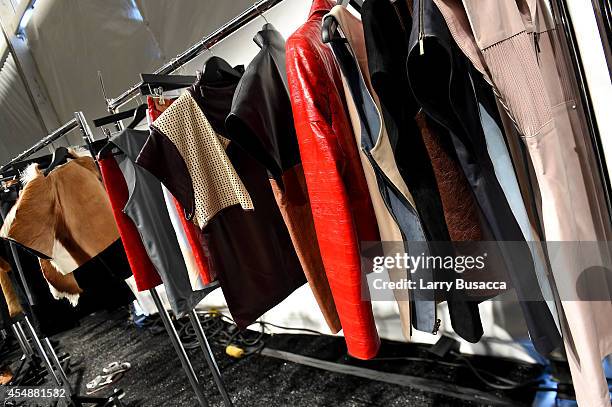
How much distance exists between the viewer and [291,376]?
6.94 ft

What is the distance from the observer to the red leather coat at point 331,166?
0.83 meters

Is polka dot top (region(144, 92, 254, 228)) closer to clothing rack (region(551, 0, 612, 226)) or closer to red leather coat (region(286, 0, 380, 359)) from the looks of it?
red leather coat (region(286, 0, 380, 359))

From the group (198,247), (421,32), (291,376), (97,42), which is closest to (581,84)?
(421,32)

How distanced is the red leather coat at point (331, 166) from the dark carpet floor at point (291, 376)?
0.99 m

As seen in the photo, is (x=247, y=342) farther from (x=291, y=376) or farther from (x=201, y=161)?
(x=201, y=161)

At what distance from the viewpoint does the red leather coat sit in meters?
0.83

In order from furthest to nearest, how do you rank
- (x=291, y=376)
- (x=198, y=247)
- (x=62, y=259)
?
(x=291, y=376)
(x=62, y=259)
(x=198, y=247)

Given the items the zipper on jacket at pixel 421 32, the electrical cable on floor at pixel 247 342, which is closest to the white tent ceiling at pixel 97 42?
the zipper on jacket at pixel 421 32

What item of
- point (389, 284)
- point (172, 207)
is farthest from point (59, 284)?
point (389, 284)

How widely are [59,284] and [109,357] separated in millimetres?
1741

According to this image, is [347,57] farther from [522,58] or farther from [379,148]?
[522,58]

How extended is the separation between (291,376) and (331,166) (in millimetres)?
1668

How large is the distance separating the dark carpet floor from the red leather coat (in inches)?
39.1

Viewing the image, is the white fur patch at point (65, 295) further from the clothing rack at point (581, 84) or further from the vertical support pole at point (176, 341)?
the clothing rack at point (581, 84)
